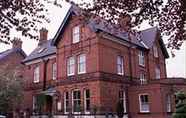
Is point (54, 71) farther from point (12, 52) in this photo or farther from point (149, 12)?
Result: point (149, 12)

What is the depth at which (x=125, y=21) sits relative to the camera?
9406 millimetres

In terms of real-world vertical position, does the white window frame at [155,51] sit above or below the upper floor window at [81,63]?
above

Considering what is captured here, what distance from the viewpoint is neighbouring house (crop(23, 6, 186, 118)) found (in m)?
29.4

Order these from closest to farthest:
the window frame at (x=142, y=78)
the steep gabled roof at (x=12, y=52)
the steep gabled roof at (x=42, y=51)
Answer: the window frame at (x=142, y=78) → the steep gabled roof at (x=42, y=51) → the steep gabled roof at (x=12, y=52)

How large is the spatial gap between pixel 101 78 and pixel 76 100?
386 cm

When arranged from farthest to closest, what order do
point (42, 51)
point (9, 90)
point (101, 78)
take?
point (42, 51) < point (9, 90) < point (101, 78)

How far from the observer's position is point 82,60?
102 ft

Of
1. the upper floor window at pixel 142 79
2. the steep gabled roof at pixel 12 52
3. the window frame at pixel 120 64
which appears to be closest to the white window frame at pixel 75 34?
the window frame at pixel 120 64

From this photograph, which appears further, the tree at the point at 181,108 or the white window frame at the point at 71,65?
the white window frame at the point at 71,65

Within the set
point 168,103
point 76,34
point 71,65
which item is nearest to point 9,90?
point 71,65

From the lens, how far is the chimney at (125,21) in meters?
8.95

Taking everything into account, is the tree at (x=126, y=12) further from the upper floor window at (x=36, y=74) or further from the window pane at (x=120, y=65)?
the upper floor window at (x=36, y=74)

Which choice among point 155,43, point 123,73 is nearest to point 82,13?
point 123,73

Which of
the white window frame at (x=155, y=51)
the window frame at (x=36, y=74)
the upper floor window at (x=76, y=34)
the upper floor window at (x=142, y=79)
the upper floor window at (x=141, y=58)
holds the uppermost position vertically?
the upper floor window at (x=76, y=34)
